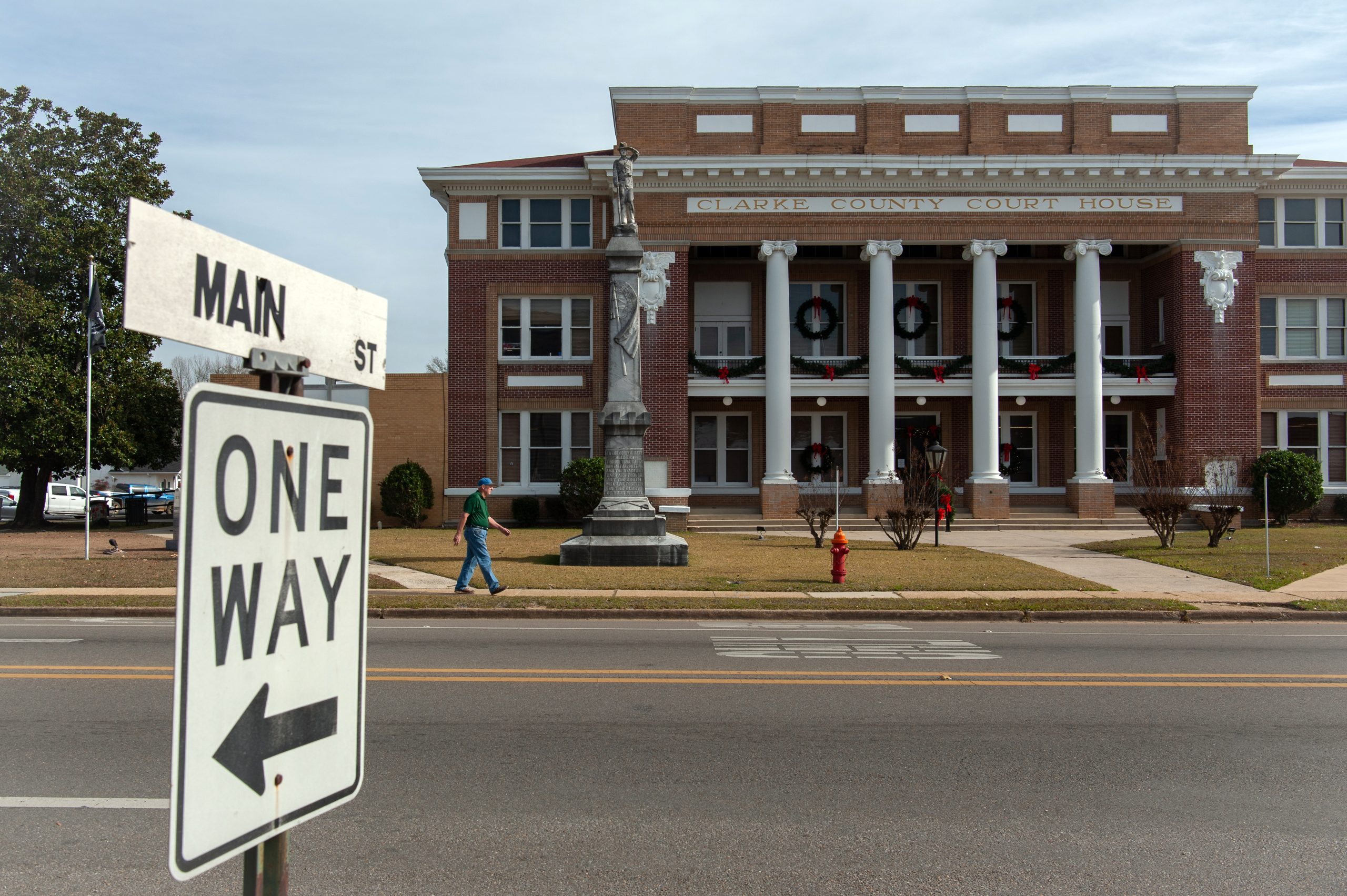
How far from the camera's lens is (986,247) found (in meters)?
29.6

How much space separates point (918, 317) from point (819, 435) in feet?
16.8

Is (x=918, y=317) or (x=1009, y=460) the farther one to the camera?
(x=918, y=317)

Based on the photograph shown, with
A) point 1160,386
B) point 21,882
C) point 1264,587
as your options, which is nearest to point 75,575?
point 21,882

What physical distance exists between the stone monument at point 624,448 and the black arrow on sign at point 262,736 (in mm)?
16316

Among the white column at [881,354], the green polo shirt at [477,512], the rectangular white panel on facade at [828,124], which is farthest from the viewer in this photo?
the rectangular white panel on facade at [828,124]

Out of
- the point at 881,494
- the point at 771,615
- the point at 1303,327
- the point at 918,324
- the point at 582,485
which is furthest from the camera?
the point at 918,324

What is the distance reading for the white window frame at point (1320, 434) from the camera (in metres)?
30.7

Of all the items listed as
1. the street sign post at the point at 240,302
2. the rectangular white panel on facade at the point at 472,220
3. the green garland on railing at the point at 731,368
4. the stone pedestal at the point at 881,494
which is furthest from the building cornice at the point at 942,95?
the street sign post at the point at 240,302

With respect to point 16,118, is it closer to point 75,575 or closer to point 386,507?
point 386,507

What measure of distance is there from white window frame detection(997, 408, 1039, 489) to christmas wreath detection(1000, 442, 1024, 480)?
0.32 m

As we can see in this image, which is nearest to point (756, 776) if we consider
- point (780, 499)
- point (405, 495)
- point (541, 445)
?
point (780, 499)

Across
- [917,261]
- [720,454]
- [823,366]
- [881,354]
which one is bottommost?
[720,454]

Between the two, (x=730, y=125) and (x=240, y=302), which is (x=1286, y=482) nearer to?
Answer: (x=730, y=125)

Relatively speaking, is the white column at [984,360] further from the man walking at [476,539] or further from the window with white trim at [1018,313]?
the man walking at [476,539]
